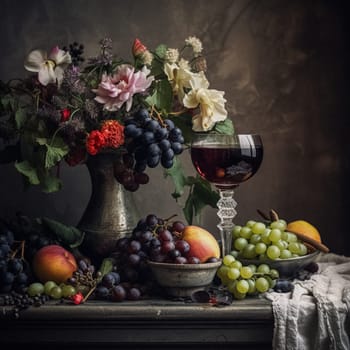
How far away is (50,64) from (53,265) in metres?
0.46

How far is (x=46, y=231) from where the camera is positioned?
5.62ft

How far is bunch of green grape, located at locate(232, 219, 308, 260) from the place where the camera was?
1.61 m

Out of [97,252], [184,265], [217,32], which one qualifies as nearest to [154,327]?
[184,265]

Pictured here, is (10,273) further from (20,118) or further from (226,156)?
(226,156)

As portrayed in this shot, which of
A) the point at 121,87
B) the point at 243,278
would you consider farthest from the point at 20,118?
the point at 243,278

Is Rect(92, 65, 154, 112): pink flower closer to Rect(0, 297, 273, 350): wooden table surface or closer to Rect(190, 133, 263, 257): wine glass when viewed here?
Rect(190, 133, 263, 257): wine glass

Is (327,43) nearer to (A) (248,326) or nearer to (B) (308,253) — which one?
(B) (308,253)

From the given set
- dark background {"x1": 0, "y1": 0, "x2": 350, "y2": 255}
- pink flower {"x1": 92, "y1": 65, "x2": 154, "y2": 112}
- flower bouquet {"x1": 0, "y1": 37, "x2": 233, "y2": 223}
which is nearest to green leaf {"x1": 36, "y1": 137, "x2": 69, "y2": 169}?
flower bouquet {"x1": 0, "y1": 37, "x2": 233, "y2": 223}

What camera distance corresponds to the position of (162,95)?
1681 millimetres

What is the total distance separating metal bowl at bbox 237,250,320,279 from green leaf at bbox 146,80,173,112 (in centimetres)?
39

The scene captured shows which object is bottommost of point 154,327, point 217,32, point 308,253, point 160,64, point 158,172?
point 154,327

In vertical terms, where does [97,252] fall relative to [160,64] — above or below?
below

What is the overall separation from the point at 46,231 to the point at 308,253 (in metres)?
0.61

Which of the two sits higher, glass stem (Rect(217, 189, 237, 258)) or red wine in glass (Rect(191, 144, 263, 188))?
red wine in glass (Rect(191, 144, 263, 188))
